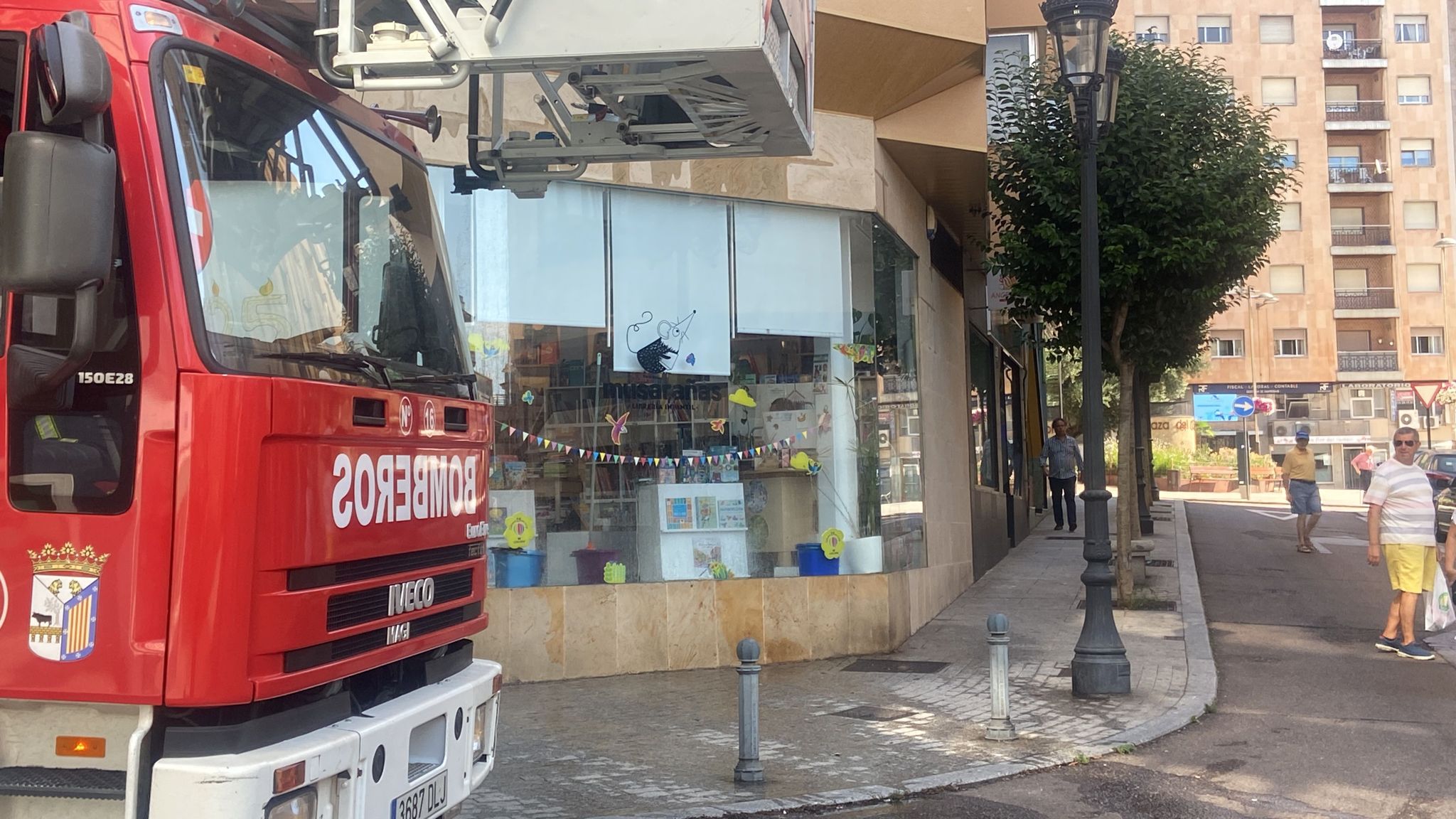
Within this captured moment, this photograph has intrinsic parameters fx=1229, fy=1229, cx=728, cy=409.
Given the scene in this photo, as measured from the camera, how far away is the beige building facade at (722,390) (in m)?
9.59

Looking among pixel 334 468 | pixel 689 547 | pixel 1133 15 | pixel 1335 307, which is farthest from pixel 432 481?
pixel 1335 307

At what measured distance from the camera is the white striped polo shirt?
9711 mm

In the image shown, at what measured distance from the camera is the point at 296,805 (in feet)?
11.2

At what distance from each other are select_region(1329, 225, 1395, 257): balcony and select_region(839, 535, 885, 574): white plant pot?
53.5 metres

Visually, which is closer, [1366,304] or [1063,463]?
[1063,463]

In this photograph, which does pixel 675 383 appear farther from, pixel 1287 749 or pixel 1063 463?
pixel 1063 463

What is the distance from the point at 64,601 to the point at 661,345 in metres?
7.10

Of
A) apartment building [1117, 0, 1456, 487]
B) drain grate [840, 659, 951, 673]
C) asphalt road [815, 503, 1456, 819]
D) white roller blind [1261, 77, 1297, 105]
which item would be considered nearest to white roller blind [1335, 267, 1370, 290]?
apartment building [1117, 0, 1456, 487]

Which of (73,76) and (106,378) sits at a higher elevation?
(73,76)

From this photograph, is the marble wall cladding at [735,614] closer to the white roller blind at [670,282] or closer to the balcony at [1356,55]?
the white roller blind at [670,282]

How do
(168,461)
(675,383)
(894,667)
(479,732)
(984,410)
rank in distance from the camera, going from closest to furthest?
(168,461), (479,732), (894,667), (675,383), (984,410)

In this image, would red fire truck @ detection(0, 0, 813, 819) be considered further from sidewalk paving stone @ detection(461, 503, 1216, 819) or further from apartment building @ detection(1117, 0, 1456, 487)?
apartment building @ detection(1117, 0, 1456, 487)

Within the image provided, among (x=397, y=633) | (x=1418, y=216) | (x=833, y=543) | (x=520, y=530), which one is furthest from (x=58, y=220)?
(x=1418, y=216)

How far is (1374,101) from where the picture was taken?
188 ft
